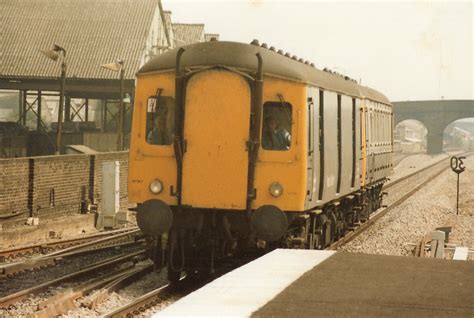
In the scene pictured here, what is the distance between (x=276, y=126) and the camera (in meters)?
10.9

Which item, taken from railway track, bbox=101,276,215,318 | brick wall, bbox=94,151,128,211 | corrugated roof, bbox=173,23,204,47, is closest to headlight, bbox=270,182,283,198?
railway track, bbox=101,276,215,318

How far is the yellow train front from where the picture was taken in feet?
35.0

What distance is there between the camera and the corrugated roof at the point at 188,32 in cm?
5541

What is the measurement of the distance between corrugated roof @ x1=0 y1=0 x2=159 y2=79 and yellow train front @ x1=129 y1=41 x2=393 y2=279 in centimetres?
2687

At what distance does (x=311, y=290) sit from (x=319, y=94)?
219 inches

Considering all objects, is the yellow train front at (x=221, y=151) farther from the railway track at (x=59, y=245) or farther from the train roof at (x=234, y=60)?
the railway track at (x=59, y=245)

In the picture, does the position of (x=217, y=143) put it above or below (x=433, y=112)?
below

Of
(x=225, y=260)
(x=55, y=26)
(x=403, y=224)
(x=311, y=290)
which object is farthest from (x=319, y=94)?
(x=55, y=26)

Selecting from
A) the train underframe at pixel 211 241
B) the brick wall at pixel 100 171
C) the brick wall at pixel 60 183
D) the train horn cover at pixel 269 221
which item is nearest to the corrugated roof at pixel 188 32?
the brick wall at pixel 100 171

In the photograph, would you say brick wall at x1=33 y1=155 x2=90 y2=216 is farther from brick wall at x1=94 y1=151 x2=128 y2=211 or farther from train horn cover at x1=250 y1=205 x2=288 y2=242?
train horn cover at x1=250 y1=205 x2=288 y2=242

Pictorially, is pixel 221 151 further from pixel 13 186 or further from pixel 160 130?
pixel 13 186

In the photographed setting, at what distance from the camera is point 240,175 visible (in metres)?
10.7

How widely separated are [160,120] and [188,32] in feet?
151

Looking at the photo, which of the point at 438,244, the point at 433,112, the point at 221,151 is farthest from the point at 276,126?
the point at 433,112
